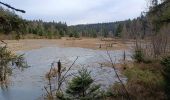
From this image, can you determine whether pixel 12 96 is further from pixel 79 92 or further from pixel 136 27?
pixel 136 27

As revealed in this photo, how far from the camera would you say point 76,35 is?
132500mm

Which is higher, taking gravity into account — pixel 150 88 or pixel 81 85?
pixel 81 85

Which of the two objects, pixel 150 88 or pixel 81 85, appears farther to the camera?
pixel 150 88

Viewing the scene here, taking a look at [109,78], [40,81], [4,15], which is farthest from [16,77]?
[4,15]

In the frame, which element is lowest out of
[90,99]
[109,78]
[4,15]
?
[109,78]

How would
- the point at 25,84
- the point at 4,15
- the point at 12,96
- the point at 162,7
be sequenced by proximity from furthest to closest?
the point at 25,84, the point at 12,96, the point at 162,7, the point at 4,15

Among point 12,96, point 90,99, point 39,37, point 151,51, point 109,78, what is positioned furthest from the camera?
point 39,37

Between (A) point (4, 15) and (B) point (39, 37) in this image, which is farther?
(B) point (39, 37)

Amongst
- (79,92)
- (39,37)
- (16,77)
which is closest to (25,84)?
(16,77)

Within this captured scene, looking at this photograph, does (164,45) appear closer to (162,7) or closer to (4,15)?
(162,7)

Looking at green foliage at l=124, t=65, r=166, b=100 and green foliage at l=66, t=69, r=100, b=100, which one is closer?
green foliage at l=124, t=65, r=166, b=100

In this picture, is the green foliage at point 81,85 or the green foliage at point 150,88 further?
the green foliage at point 81,85

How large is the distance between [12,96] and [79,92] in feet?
31.5

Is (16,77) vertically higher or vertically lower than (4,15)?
lower
